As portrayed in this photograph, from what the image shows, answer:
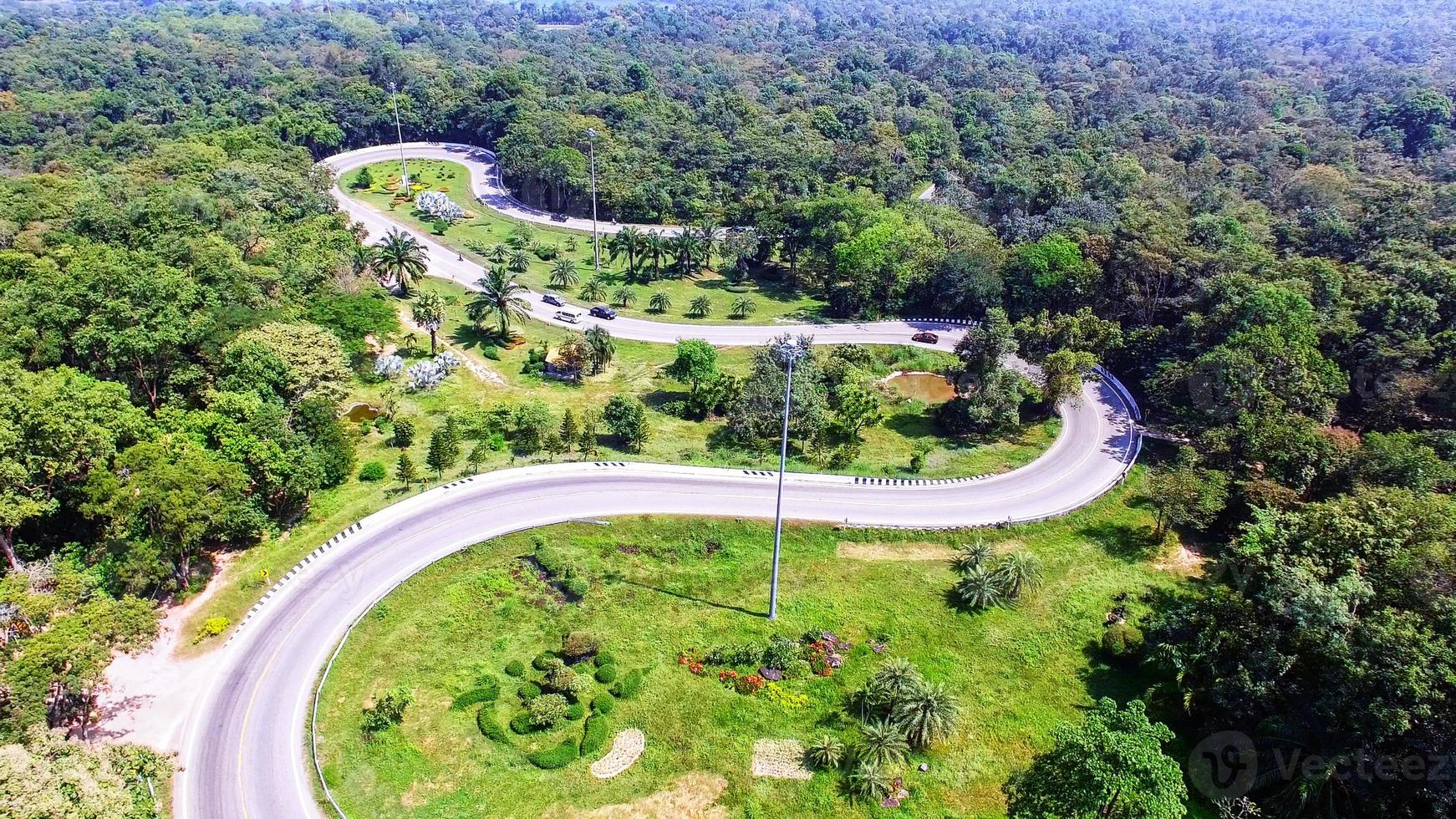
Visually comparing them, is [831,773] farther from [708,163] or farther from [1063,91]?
[1063,91]

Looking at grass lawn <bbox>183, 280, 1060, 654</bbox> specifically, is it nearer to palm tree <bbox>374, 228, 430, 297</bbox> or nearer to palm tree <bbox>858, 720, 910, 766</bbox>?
palm tree <bbox>374, 228, 430, 297</bbox>

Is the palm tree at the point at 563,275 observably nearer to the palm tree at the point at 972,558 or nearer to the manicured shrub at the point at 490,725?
the palm tree at the point at 972,558

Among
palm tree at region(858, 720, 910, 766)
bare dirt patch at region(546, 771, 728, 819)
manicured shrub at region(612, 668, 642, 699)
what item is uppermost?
palm tree at region(858, 720, 910, 766)

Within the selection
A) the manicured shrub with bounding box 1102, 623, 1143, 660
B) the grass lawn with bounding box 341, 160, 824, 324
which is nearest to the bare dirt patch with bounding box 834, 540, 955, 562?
the manicured shrub with bounding box 1102, 623, 1143, 660

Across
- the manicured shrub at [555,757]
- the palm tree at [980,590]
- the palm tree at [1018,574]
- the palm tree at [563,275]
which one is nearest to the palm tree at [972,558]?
the palm tree at [980,590]

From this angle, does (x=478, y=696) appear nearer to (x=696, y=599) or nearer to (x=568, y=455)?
(x=696, y=599)
